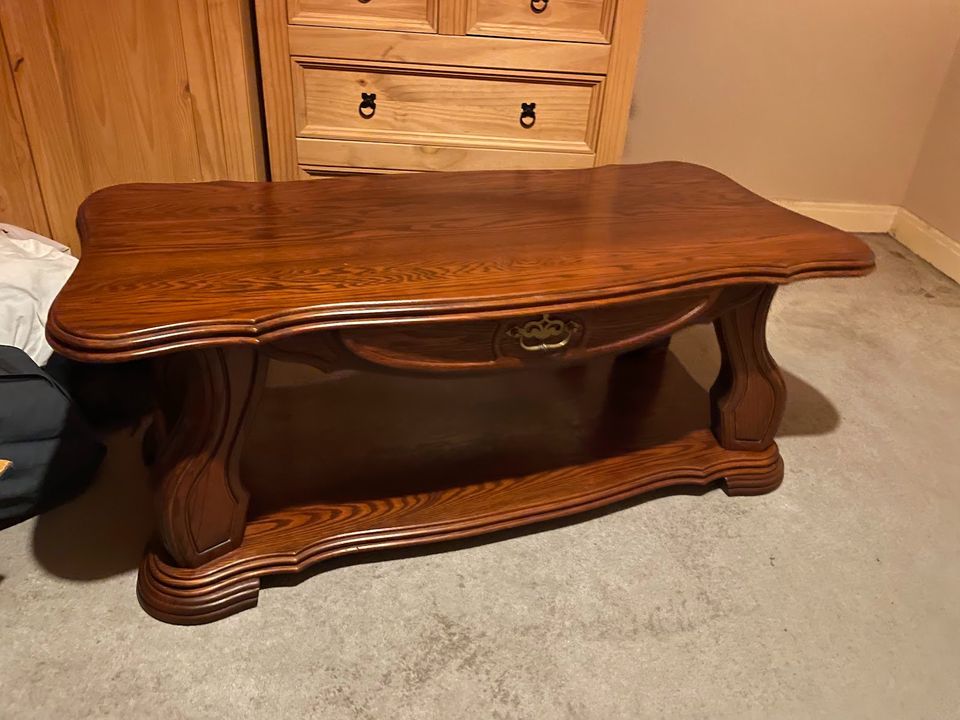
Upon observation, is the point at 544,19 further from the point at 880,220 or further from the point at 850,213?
the point at 880,220

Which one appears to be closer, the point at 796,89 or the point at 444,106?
the point at 444,106

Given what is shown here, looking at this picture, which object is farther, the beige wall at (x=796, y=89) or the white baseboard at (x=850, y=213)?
the white baseboard at (x=850, y=213)

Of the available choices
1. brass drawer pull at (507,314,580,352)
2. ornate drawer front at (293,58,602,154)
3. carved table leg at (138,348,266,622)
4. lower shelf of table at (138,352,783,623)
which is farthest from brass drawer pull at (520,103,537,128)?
carved table leg at (138,348,266,622)

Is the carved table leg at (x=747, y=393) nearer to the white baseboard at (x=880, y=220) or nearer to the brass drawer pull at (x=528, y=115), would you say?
the brass drawer pull at (x=528, y=115)

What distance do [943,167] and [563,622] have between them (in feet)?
7.16

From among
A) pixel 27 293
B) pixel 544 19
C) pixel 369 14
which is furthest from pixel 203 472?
pixel 544 19

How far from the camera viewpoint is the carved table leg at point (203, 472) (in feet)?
3.49

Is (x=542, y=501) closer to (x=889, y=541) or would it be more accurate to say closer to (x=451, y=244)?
(x=451, y=244)

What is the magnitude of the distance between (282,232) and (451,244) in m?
0.27

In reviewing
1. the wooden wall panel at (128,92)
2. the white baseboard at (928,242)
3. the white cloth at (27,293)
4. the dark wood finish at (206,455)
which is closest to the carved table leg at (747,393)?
the dark wood finish at (206,455)

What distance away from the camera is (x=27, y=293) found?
148cm

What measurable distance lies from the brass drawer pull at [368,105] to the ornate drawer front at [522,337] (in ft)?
2.86

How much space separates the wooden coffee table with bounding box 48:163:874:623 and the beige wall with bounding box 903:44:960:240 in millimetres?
1351

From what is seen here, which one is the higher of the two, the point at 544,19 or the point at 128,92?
the point at 544,19
